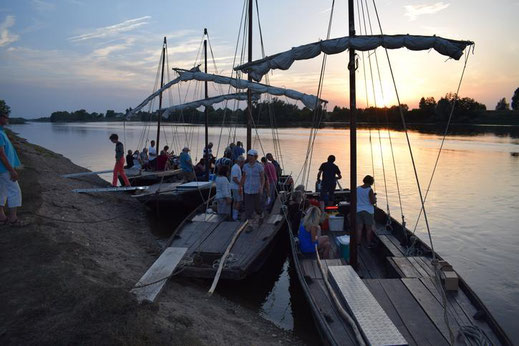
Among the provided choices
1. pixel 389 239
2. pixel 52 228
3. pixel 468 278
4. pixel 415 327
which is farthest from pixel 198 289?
pixel 468 278

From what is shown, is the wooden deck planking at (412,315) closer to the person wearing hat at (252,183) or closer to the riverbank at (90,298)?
the riverbank at (90,298)

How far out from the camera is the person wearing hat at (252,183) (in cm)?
980

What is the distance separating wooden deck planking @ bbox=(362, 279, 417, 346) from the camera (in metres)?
5.11

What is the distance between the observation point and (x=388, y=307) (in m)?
5.75

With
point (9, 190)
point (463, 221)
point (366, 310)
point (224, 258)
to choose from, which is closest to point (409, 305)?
point (366, 310)

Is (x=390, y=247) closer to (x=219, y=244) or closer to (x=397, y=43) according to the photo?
(x=219, y=244)

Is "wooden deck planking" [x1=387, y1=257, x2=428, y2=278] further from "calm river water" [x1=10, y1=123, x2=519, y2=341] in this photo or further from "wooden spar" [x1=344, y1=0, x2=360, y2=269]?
"calm river water" [x1=10, y1=123, x2=519, y2=341]

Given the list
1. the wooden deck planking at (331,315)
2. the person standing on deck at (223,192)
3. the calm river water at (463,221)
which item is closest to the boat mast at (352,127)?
the wooden deck planking at (331,315)

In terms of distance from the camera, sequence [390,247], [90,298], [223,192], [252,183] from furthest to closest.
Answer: [223,192] < [252,183] < [390,247] < [90,298]

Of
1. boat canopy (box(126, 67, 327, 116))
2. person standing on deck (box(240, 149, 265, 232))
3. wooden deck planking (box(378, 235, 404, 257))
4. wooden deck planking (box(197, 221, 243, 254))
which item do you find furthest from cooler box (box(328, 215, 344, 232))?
boat canopy (box(126, 67, 327, 116))

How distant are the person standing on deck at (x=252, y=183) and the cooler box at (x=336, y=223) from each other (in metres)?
2.17

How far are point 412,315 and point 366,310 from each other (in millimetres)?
706

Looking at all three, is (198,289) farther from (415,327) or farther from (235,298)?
(415,327)

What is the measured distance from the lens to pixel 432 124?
314ft
